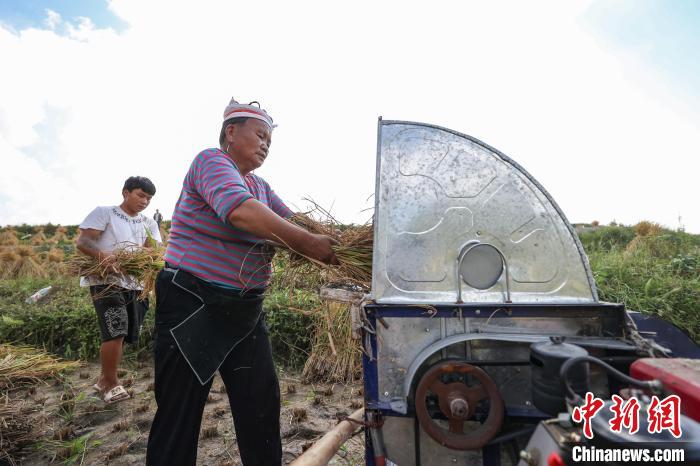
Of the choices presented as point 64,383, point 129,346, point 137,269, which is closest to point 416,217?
point 137,269

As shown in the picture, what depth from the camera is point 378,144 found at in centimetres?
192

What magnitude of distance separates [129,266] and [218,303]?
2.07 m

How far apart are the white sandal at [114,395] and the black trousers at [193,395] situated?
7.63 ft

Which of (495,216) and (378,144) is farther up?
(378,144)

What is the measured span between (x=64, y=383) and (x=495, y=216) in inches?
193

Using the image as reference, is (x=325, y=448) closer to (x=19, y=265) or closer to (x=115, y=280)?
(x=115, y=280)

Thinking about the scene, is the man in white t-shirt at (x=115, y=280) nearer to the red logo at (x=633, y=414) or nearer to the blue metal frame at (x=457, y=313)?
the blue metal frame at (x=457, y=313)

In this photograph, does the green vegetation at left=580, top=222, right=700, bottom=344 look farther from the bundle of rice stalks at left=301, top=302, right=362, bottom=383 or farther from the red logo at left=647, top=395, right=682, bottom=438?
the red logo at left=647, top=395, right=682, bottom=438

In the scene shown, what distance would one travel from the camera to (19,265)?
10812mm

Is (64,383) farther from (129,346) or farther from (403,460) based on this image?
(403,460)

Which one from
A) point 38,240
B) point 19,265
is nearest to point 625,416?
point 19,265

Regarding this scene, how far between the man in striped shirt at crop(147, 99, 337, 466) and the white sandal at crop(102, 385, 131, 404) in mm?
2347

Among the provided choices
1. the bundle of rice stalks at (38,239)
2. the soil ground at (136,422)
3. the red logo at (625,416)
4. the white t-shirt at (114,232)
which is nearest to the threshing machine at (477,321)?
the red logo at (625,416)

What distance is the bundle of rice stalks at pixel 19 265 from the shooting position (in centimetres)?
1047
